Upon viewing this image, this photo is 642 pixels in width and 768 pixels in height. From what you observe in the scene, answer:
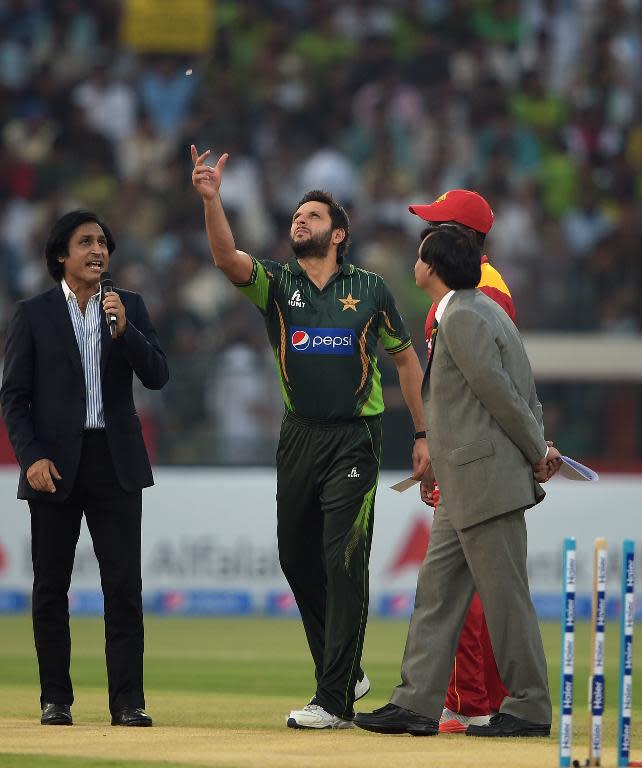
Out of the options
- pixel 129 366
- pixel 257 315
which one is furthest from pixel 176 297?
pixel 129 366

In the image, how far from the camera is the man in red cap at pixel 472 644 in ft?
25.3

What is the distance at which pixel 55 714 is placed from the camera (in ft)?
25.2

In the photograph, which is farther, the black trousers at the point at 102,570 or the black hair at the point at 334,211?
the black hair at the point at 334,211

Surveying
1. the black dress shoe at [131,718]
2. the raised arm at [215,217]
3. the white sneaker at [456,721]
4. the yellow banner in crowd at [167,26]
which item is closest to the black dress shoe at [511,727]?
the white sneaker at [456,721]

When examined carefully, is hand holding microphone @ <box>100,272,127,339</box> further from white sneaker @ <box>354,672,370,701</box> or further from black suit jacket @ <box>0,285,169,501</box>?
white sneaker @ <box>354,672,370,701</box>

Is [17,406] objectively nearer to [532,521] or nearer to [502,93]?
[532,521]

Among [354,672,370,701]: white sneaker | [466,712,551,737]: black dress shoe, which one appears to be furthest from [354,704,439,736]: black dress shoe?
[354,672,370,701]: white sneaker

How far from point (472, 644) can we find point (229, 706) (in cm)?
175

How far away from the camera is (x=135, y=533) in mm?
7773

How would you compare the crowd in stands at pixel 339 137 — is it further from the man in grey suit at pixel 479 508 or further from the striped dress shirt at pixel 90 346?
the man in grey suit at pixel 479 508

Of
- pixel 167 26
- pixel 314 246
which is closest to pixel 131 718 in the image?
pixel 314 246

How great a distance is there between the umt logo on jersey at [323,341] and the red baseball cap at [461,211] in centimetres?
66

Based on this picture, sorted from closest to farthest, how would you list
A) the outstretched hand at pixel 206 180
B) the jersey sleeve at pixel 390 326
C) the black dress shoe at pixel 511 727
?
the black dress shoe at pixel 511 727, the outstretched hand at pixel 206 180, the jersey sleeve at pixel 390 326

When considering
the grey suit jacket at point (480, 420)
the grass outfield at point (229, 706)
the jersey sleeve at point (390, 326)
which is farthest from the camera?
the jersey sleeve at point (390, 326)
